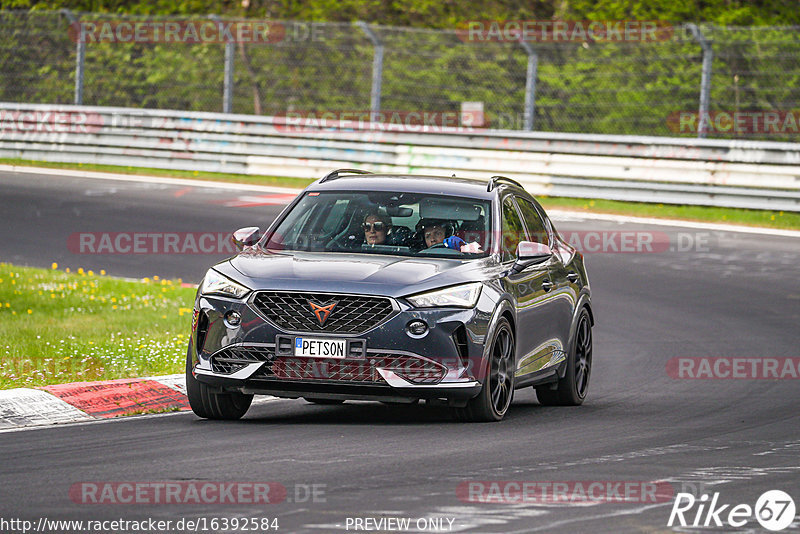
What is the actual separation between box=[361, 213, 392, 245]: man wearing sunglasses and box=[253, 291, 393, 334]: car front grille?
3.72ft

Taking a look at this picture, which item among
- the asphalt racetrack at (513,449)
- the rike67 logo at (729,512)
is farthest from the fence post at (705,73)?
the rike67 logo at (729,512)

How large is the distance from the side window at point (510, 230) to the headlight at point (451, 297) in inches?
34.4

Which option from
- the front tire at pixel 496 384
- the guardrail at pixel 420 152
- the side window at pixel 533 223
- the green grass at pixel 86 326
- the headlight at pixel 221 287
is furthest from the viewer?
the guardrail at pixel 420 152

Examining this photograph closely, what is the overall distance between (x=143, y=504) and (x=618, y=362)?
25.4 ft

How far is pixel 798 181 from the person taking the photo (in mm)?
23219

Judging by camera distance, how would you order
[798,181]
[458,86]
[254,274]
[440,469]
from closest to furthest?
[440,469] → [254,274] → [798,181] → [458,86]

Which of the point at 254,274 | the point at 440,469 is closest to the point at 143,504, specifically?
the point at 440,469

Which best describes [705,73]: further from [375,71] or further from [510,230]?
[510,230]

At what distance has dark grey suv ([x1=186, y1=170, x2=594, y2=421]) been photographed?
30.4ft

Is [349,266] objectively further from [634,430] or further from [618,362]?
[618,362]

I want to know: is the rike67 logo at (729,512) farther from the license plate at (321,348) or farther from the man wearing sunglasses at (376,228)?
the man wearing sunglasses at (376,228)

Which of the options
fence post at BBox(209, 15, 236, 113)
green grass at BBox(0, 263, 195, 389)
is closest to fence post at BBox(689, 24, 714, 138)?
fence post at BBox(209, 15, 236, 113)

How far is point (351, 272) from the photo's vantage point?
9500mm

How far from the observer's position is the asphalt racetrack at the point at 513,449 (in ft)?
22.1
